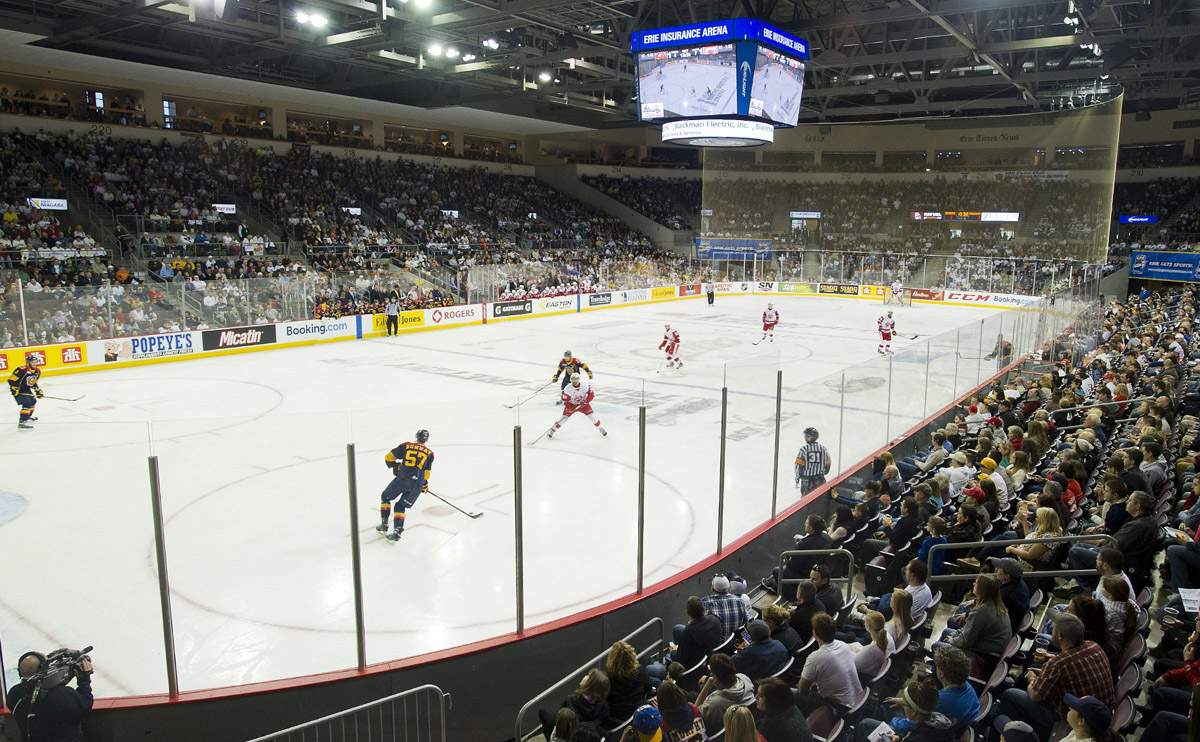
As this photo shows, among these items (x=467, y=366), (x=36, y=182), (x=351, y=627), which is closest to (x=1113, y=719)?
(x=351, y=627)

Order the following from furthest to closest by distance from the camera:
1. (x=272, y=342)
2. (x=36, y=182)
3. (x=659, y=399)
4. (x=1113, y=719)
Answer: (x=36, y=182), (x=272, y=342), (x=659, y=399), (x=1113, y=719)

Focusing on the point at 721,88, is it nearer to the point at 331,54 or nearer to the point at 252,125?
the point at 331,54

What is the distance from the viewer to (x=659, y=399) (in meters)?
10.5

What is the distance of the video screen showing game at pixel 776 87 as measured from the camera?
21.7 metres

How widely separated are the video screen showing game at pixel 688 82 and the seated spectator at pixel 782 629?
18053 millimetres

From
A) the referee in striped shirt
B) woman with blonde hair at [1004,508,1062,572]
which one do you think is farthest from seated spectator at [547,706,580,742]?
the referee in striped shirt

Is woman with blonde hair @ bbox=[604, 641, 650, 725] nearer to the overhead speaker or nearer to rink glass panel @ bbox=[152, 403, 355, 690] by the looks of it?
rink glass panel @ bbox=[152, 403, 355, 690]

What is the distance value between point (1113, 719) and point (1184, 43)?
28.9 m

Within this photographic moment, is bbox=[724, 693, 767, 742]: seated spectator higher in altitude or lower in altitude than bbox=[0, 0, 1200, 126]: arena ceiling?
lower

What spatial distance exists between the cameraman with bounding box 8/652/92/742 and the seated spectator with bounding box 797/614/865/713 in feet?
14.4

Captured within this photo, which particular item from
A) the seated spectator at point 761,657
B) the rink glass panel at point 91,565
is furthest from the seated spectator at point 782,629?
the rink glass panel at point 91,565

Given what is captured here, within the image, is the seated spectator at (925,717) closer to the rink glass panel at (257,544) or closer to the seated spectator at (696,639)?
the seated spectator at (696,639)

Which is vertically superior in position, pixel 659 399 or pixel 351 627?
pixel 659 399

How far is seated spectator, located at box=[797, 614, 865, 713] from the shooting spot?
4844 mm
